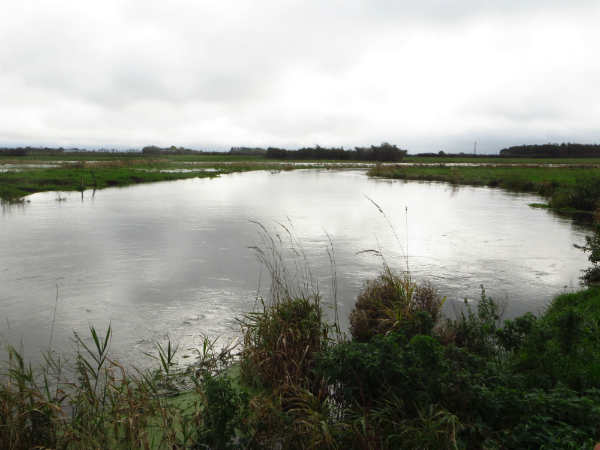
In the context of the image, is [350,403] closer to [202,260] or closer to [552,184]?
[202,260]

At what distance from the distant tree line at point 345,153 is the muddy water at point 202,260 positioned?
2783 inches

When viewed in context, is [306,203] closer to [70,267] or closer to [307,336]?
[70,267]

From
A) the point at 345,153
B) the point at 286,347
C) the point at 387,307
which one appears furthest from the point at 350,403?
the point at 345,153

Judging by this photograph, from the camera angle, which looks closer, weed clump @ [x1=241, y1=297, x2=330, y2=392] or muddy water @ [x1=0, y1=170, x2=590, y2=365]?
weed clump @ [x1=241, y1=297, x2=330, y2=392]

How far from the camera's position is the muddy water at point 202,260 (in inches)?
223

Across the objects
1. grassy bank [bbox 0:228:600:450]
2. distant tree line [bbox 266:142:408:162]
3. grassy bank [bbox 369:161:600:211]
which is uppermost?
distant tree line [bbox 266:142:408:162]

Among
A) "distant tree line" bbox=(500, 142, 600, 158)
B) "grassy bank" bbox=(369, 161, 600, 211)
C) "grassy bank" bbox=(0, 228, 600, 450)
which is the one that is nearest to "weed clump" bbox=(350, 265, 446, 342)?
"grassy bank" bbox=(0, 228, 600, 450)

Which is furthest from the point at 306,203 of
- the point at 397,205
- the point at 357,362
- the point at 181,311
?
the point at 357,362

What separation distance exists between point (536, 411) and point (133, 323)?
4742 mm

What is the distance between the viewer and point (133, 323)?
5516mm

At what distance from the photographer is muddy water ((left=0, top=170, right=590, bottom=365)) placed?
5.66m

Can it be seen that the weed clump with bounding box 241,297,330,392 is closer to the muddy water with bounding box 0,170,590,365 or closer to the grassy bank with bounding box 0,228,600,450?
the grassy bank with bounding box 0,228,600,450

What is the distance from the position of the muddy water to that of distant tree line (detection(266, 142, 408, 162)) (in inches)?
2783

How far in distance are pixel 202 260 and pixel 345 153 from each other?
91281 mm
